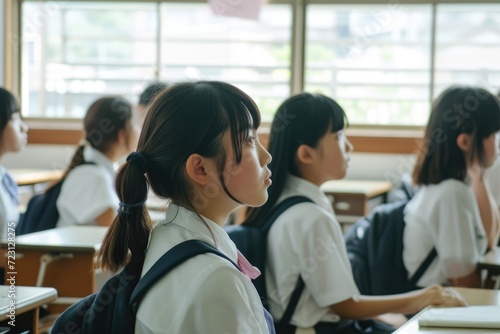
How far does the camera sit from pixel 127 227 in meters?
1.16

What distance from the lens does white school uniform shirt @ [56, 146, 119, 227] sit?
10.1 ft

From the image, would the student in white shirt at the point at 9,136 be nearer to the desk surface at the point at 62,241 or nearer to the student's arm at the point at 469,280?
the desk surface at the point at 62,241

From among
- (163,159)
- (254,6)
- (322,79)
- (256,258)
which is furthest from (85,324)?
(322,79)

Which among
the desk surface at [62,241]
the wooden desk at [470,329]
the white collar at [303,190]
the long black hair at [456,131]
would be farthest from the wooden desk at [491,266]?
the desk surface at [62,241]

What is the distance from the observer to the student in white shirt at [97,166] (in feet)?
10.1

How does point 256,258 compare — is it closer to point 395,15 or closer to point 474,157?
point 474,157

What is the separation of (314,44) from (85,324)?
4411 millimetres

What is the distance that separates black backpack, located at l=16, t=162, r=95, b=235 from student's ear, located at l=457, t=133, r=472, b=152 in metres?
1.57

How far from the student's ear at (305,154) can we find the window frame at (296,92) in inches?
112

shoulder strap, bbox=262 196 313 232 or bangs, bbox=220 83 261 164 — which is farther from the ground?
bangs, bbox=220 83 261 164

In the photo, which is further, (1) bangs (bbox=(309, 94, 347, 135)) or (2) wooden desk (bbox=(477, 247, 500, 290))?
(2) wooden desk (bbox=(477, 247, 500, 290))

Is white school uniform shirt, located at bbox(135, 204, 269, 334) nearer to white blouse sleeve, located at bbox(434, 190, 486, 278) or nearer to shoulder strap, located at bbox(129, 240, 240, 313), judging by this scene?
shoulder strap, located at bbox(129, 240, 240, 313)

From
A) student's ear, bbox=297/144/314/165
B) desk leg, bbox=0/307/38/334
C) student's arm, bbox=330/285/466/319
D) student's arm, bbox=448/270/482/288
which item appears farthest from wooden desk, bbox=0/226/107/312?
student's arm, bbox=448/270/482/288

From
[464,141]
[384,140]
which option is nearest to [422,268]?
[464,141]
